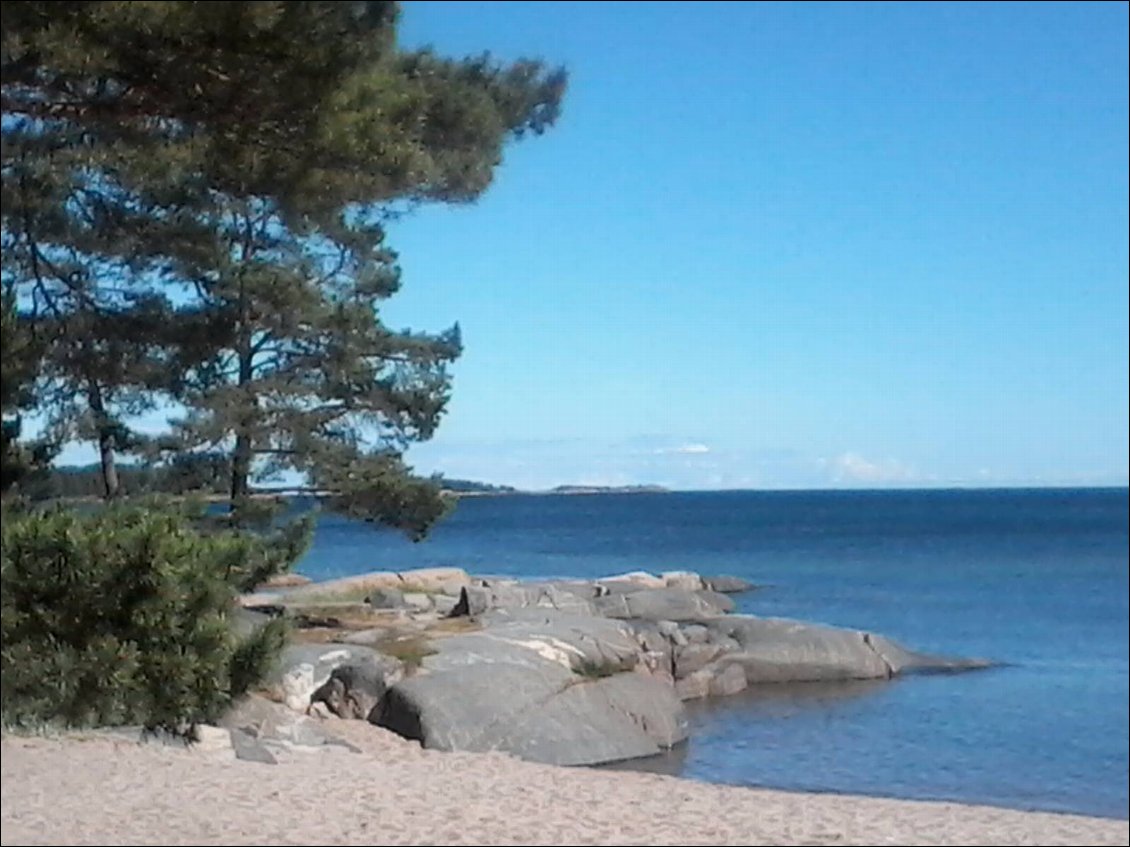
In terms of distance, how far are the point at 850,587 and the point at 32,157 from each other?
32.6 meters

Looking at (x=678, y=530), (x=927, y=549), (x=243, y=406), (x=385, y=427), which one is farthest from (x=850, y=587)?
(x=678, y=530)

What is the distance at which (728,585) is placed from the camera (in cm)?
3881

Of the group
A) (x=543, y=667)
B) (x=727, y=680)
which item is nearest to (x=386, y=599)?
(x=727, y=680)

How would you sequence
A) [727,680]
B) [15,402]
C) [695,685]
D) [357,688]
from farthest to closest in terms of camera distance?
[727,680] < [695,685] < [357,688] < [15,402]

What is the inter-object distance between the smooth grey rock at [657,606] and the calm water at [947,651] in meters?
3.23

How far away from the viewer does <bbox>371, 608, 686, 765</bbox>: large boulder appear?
46.8 ft

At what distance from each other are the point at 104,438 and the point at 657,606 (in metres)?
21.2

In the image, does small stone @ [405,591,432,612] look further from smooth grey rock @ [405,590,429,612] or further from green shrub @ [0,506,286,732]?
green shrub @ [0,506,286,732]

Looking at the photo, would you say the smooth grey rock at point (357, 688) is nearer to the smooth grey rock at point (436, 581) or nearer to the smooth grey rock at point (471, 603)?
the smooth grey rock at point (471, 603)

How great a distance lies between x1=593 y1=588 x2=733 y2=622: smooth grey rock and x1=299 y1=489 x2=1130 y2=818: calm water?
3.23 meters

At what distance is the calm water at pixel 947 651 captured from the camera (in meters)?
13.4

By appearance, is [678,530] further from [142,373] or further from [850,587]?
[142,373]

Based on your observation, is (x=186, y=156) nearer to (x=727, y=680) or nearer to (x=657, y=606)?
(x=727, y=680)

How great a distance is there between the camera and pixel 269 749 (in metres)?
9.87
